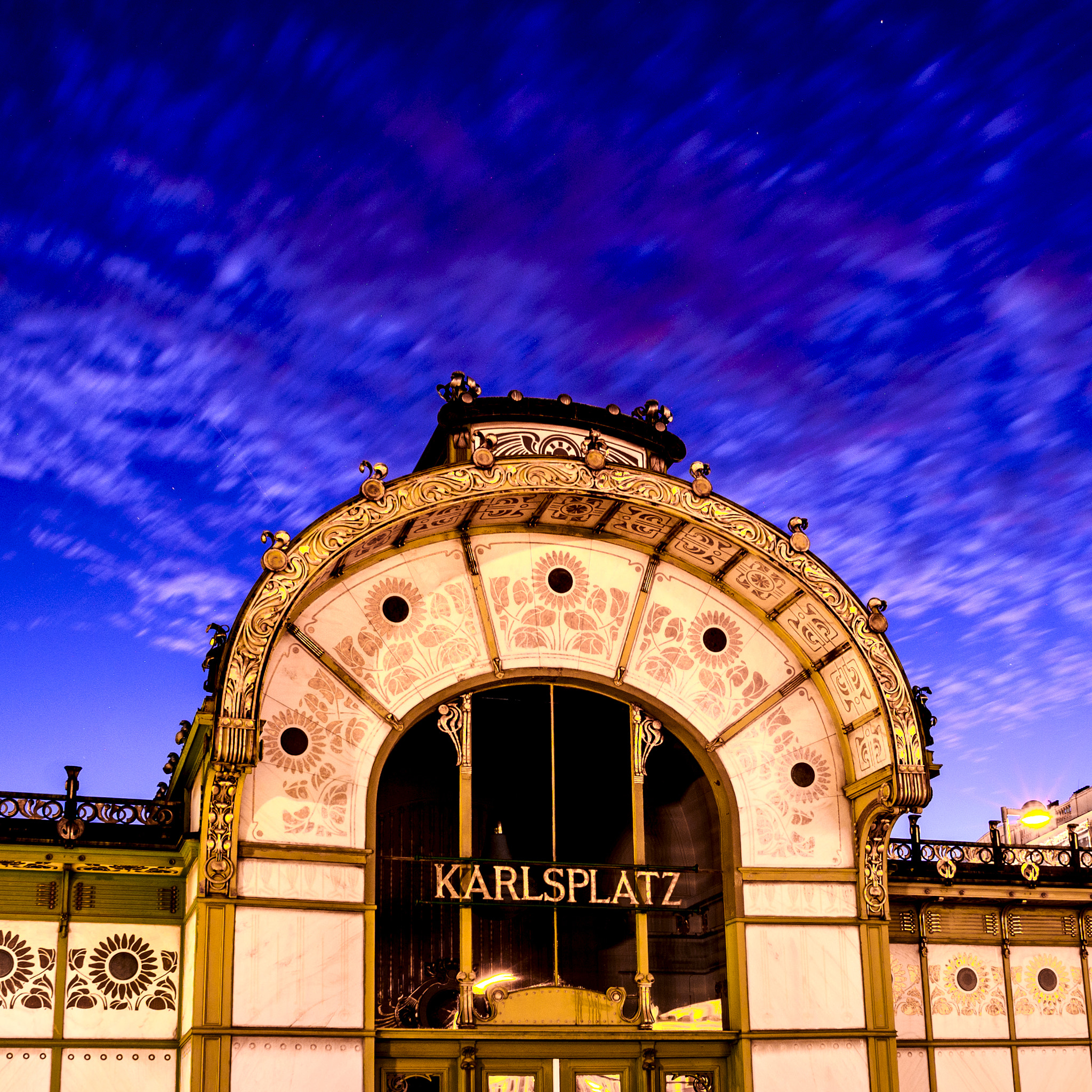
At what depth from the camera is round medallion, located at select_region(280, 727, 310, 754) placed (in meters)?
17.5

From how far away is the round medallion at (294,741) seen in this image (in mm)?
17516

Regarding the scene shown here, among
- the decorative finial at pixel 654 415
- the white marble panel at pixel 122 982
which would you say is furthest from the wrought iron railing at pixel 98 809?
the decorative finial at pixel 654 415

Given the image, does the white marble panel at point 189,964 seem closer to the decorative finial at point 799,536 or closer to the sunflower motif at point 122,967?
the sunflower motif at point 122,967

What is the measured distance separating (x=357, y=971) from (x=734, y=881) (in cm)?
490

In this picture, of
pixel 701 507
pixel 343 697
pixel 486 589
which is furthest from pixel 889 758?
pixel 343 697

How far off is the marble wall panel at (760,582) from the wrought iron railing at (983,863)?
369 centimetres

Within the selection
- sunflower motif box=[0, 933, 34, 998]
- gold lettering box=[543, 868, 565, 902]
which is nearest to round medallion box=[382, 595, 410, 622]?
gold lettering box=[543, 868, 565, 902]

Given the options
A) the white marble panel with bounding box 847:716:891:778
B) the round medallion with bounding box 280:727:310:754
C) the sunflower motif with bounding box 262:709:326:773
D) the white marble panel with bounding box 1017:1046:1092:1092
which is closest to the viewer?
the sunflower motif with bounding box 262:709:326:773

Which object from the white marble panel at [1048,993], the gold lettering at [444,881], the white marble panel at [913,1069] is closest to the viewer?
the gold lettering at [444,881]

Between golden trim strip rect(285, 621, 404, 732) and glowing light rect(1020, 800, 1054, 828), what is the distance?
869 centimetres

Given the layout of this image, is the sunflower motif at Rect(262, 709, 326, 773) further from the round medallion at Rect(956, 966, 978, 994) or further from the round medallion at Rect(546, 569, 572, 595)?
the round medallion at Rect(956, 966, 978, 994)

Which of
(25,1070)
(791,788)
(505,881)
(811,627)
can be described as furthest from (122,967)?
(811,627)

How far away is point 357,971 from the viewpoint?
1694 cm

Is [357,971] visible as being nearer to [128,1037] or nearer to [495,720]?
[128,1037]
